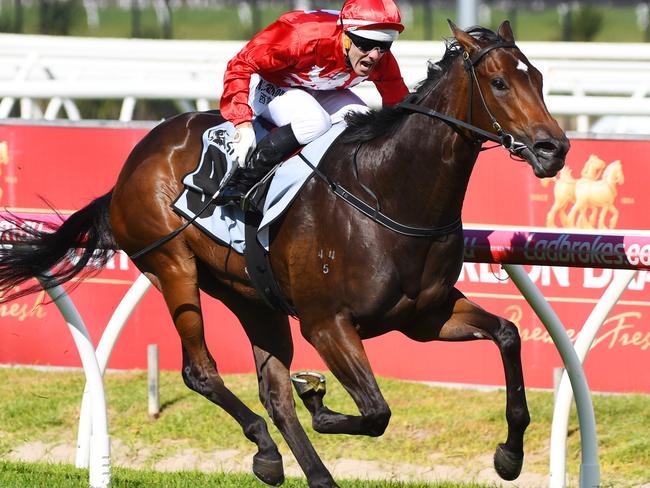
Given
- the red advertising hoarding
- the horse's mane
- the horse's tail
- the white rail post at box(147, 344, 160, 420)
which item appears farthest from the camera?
the white rail post at box(147, 344, 160, 420)

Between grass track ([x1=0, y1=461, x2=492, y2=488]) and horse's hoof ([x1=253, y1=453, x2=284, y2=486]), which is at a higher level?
horse's hoof ([x1=253, y1=453, x2=284, y2=486])

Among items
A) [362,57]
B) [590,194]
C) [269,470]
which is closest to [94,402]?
[269,470]

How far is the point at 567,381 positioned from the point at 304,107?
Result: 1.49m

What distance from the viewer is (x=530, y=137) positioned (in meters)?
3.68

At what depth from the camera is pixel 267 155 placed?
14.3 ft

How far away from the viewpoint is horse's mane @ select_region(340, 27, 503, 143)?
157 inches

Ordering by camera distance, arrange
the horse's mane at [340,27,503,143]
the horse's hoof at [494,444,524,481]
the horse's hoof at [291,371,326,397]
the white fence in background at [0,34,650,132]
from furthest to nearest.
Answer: the white fence in background at [0,34,650,132] < the horse's hoof at [291,371,326,397] < the horse's hoof at [494,444,524,481] < the horse's mane at [340,27,503,143]

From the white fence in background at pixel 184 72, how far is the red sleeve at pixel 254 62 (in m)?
2.22

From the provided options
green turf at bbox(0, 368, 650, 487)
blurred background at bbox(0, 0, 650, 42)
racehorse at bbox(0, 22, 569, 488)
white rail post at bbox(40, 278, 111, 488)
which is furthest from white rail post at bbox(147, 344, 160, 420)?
blurred background at bbox(0, 0, 650, 42)

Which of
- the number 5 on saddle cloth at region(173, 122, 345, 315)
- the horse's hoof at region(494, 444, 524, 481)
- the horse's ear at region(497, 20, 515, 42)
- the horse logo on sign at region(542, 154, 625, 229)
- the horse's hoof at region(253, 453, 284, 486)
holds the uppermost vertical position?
the horse's ear at region(497, 20, 515, 42)

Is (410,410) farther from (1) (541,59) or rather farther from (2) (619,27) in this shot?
(2) (619,27)

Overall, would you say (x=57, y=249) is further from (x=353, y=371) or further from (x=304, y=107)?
(x=353, y=371)

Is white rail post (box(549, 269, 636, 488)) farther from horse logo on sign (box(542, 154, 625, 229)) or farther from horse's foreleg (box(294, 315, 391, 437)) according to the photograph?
horse logo on sign (box(542, 154, 625, 229))

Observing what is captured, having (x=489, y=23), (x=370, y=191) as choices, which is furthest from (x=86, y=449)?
(x=489, y=23)
